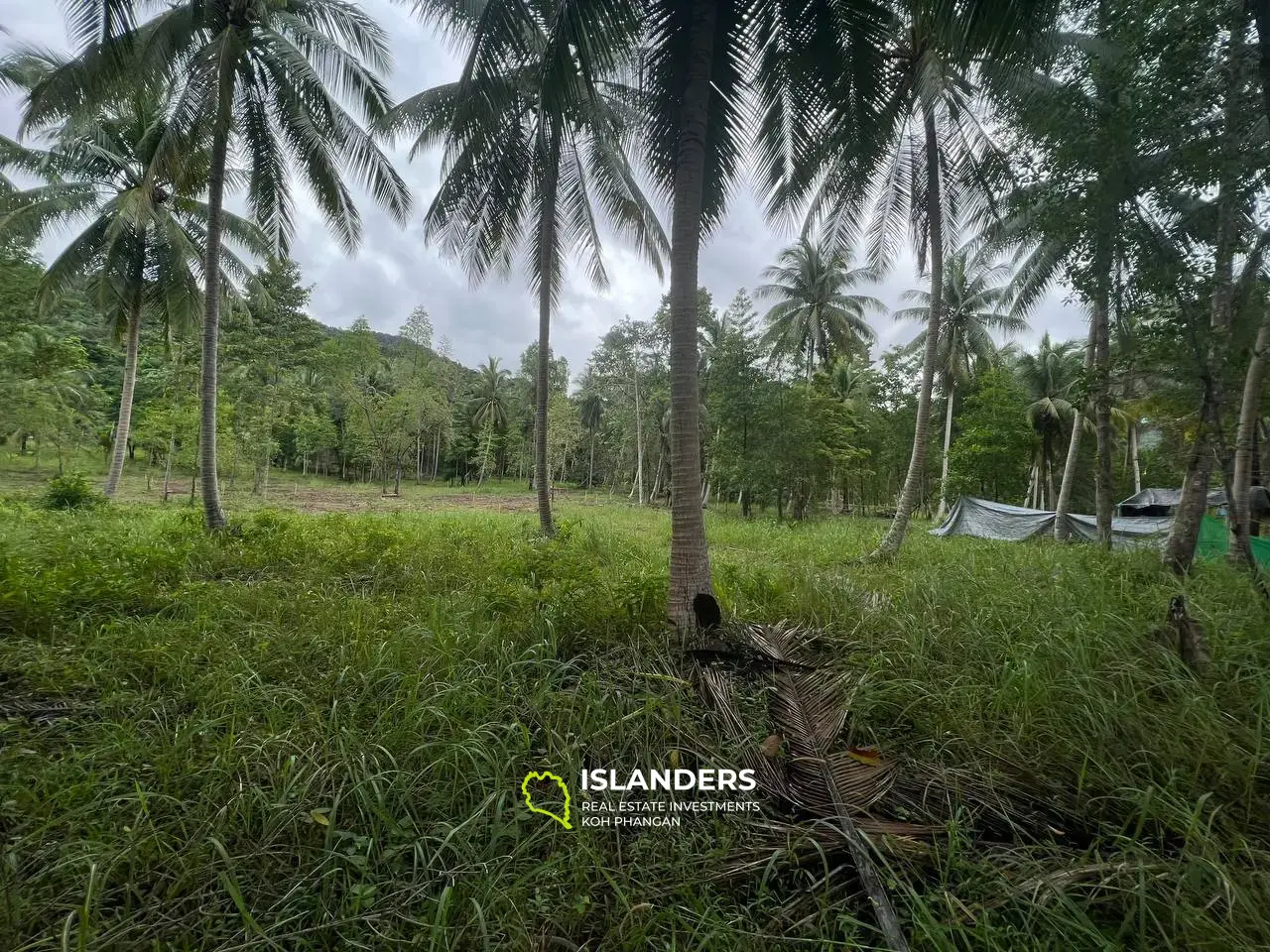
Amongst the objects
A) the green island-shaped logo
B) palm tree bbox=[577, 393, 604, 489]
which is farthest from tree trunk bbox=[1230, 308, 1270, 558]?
palm tree bbox=[577, 393, 604, 489]

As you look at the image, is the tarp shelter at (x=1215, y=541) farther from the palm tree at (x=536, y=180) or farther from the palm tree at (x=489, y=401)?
the palm tree at (x=489, y=401)

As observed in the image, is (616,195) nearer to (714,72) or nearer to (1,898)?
(714,72)

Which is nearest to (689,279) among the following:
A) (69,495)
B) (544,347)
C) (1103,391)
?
Answer: (1103,391)

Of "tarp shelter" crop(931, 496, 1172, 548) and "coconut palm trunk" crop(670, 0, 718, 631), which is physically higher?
"coconut palm trunk" crop(670, 0, 718, 631)

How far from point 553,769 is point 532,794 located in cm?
12

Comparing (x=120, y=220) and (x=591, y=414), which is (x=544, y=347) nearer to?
(x=120, y=220)

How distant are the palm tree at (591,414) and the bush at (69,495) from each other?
77.9 ft

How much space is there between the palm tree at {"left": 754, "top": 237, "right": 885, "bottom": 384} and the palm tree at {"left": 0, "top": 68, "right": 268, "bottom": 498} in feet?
58.3

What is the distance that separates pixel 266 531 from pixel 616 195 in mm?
8039

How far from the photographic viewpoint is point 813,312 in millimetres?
19359

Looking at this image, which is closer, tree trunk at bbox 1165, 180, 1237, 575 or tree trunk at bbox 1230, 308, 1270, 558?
tree trunk at bbox 1165, 180, 1237, 575

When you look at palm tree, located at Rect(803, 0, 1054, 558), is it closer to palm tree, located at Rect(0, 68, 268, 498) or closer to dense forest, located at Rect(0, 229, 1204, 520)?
dense forest, located at Rect(0, 229, 1204, 520)

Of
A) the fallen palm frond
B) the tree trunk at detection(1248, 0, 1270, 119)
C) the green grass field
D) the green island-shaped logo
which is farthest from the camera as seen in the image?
the tree trunk at detection(1248, 0, 1270, 119)

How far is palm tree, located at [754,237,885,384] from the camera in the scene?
19.0 m
